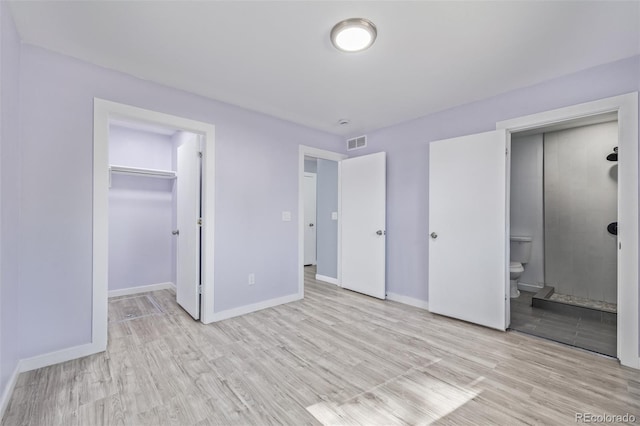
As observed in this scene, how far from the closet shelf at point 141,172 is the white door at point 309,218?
303 cm

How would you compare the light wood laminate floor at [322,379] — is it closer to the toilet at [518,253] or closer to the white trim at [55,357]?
the white trim at [55,357]

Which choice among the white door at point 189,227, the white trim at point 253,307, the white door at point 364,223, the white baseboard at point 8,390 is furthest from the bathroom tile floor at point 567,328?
the white baseboard at point 8,390

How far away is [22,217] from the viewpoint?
2.07 metres

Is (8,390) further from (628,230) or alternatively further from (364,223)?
(628,230)

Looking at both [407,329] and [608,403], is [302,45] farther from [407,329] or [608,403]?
[608,403]

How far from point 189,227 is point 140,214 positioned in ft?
4.98

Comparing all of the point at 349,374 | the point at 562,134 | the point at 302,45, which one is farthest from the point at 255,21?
the point at 562,134

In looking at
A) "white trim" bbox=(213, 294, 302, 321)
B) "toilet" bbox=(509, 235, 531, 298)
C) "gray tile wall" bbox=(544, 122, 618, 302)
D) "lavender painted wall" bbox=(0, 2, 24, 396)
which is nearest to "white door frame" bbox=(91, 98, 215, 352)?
"lavender painted wall" bbox=(0, 2, 24, 396)

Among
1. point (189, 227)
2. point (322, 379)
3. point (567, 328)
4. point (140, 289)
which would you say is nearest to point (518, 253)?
point (567, 328)

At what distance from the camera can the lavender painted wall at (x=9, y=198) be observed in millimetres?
1651

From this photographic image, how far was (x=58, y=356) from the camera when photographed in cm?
221

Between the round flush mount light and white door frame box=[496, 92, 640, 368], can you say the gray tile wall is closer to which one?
white door frame box=[496, 92, 640, 368]

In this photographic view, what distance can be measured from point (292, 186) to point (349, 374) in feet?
8.00

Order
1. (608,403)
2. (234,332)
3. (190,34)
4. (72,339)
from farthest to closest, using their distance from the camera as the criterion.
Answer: (234,332) < (72,339) < (190,34) < (608,403)
